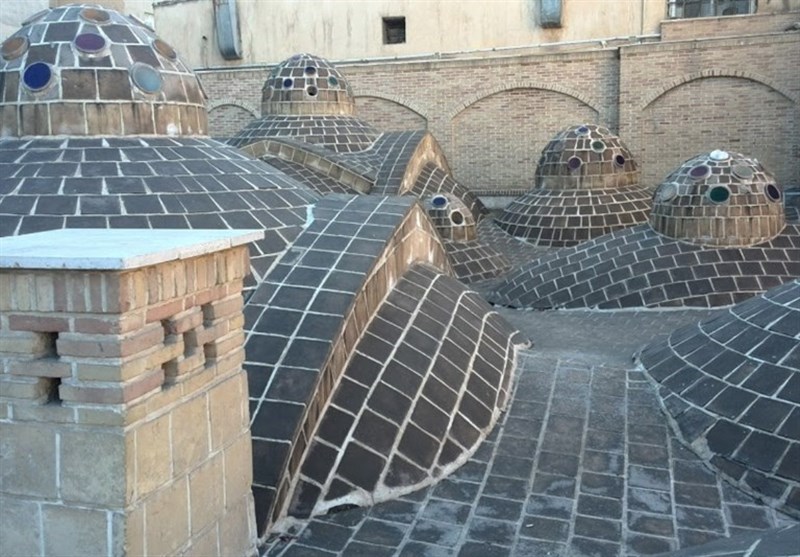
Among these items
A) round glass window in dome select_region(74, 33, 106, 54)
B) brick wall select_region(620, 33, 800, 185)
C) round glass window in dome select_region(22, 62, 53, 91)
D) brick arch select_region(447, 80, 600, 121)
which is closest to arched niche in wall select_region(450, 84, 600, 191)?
brick arch select_region(447, 80, 600, 121)

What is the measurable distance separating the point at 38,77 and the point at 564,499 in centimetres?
512

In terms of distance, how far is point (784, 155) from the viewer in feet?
55.6

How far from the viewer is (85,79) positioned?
6426 mm

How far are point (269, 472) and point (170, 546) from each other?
1.17 m

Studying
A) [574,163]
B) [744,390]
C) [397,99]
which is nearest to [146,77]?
[744,390]

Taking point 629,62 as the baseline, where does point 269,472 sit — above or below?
below

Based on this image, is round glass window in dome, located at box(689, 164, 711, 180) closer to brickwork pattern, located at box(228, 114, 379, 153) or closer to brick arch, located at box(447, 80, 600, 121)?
brickwork pattern, located at box(228, 114, 379, 153)

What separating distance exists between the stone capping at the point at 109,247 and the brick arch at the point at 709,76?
51.9ft

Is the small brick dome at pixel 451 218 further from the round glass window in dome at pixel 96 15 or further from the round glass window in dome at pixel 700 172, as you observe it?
the round glass window in dome at pixel 96 15

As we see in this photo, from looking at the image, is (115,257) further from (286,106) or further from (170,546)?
(286,106)

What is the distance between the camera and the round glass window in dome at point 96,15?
6.79 metres

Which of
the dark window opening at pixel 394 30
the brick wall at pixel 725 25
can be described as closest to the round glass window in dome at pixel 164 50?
the brick wall at pixel 725 25

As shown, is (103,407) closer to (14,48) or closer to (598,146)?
(14,48)

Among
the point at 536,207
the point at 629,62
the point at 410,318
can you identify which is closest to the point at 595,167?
the point at 536,207
